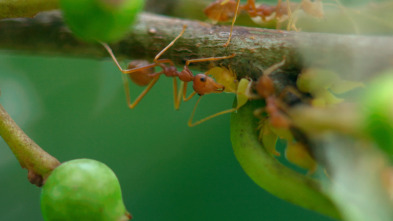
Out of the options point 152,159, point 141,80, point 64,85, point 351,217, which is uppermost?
point 351,217

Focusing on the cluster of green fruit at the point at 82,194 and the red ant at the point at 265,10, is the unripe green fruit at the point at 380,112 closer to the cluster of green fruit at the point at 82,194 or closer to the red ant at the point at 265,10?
the cluster of green fruit at the point at 82,194

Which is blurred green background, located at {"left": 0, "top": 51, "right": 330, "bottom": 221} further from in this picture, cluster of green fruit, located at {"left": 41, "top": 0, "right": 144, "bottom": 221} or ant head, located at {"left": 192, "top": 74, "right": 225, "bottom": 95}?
cluster of green fruit, located at {"left": 41, "top": 0, "right": 144, "bottom": 221}

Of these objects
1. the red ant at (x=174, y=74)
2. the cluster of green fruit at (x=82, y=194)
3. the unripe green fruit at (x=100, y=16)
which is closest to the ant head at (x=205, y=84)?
the red ant at (x=174, y=74)

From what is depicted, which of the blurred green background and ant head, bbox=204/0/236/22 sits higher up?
ant head, bbox=204/0/236/22

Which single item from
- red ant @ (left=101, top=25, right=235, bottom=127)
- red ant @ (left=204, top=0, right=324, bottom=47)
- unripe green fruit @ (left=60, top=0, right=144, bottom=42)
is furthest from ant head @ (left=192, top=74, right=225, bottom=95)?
unripe green fruit @ (left=60, top=0, right=144, bottom=42)

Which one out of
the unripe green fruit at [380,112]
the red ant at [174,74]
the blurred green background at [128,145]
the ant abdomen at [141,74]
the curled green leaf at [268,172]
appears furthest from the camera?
the blurred green background at [128,145]

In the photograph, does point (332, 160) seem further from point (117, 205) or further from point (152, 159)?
point (152, 159)

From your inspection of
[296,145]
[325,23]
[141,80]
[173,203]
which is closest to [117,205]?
[296,145]
